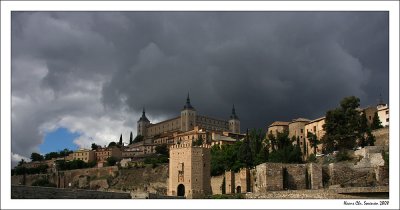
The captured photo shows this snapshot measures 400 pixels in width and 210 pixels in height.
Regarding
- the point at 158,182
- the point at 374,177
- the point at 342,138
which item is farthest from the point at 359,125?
the point at 158,182

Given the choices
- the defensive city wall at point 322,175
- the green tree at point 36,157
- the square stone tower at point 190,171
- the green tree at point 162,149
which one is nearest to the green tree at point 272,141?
the square stone tower at point 190,171

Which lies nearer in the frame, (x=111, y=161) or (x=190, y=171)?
(x=190, y=171)

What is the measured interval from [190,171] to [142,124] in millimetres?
66501

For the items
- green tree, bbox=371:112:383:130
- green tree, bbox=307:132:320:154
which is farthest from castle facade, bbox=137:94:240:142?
green tree, bbox=371:112:383:130

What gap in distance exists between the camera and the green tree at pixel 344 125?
31.7 meters

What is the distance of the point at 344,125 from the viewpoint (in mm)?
32250

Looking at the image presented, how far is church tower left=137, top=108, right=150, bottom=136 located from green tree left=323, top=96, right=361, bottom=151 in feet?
228

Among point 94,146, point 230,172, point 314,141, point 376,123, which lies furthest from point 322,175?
point 94,146

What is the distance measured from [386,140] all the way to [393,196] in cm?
1724

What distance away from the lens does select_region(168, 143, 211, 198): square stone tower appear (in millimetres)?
35094

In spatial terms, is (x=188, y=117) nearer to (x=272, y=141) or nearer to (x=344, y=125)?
(x=272, y=141)

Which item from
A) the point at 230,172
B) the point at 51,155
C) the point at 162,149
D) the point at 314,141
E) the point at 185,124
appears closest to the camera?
the point at 230,172

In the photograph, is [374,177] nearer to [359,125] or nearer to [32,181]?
[359,125]

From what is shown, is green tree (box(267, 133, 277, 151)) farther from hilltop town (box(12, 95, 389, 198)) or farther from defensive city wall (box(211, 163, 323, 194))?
defensive city wall (box(211, 163, 323, 194))
